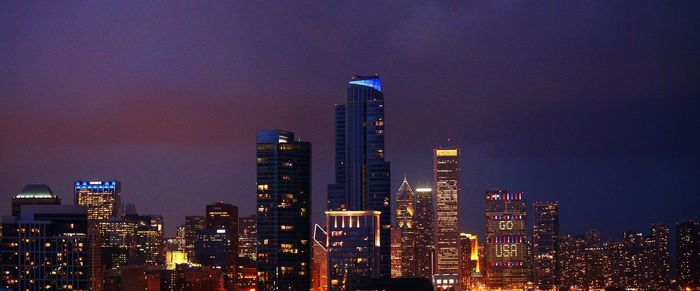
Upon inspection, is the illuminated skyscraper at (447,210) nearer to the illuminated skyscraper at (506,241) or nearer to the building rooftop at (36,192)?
the illuminated skyscraper at (506,241)

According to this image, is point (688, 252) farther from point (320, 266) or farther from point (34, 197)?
point (34, 197)

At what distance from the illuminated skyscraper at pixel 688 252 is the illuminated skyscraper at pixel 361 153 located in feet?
118

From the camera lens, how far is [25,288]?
90.6m

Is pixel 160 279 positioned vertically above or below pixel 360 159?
below

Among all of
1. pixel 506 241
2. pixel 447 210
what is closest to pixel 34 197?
pixel 447 210

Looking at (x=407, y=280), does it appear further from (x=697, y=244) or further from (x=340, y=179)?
(x=697, y=244)

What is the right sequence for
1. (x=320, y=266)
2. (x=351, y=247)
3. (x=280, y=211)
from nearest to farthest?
(x=280, y=211) < (x=320, y=266) < (x=351, y=247)

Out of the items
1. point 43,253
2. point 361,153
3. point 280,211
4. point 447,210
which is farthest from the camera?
point 447,210

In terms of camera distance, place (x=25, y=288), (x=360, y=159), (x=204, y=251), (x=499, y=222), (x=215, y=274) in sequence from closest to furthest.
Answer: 1. (x=25, y=288)
2. (x=360, y=159)
3. (x=215, y=274)
4. (x=204, y=251)
5. (x=499, y=222)

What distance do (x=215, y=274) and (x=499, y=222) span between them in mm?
49336

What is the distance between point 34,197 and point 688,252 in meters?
67.8

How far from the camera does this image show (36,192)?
10819 centimetres

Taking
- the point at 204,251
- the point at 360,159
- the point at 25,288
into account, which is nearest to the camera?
the point at 25,288

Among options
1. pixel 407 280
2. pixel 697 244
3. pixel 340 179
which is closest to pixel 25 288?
pixel 407 280
